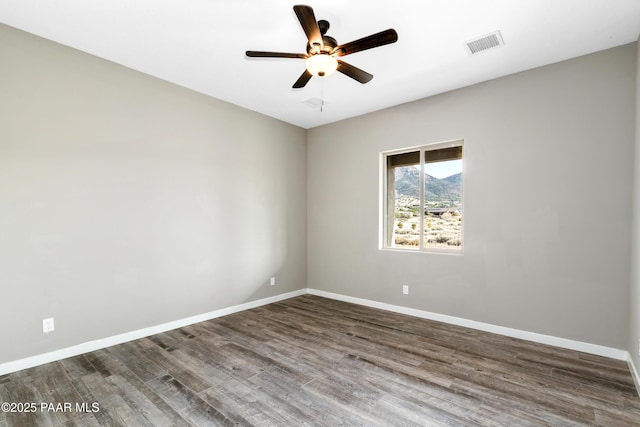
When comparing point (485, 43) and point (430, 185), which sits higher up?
point (485, 43)

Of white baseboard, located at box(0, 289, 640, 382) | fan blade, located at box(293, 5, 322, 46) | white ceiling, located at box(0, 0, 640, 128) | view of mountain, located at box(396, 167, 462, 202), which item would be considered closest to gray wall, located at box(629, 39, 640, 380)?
white baseboard, located at box(0, 289, 640, 382)

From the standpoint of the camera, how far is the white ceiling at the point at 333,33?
95.1 inches

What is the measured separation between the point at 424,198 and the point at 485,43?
1.98 meters

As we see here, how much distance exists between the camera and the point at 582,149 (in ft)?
10.1

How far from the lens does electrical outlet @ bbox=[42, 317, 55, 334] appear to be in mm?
2812

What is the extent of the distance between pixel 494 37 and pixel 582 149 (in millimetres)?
1445

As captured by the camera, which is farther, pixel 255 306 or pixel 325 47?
pixel 255 306

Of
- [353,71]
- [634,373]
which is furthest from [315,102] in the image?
[634,373]

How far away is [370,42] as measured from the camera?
2248 mm

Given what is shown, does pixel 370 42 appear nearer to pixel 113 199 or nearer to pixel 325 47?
pixel 325 47

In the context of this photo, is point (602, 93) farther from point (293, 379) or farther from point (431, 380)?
point (293, 379)

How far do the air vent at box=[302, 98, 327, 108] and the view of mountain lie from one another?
1.48 metres

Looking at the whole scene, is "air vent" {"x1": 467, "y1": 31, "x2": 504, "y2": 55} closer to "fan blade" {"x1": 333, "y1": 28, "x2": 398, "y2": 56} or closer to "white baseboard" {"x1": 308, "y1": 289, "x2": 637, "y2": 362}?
"fan blade" {"x1": 333, "y1": 28, "x2": 398, "y2": 56}

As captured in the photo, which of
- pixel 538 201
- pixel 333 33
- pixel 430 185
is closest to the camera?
pixel 333 33
